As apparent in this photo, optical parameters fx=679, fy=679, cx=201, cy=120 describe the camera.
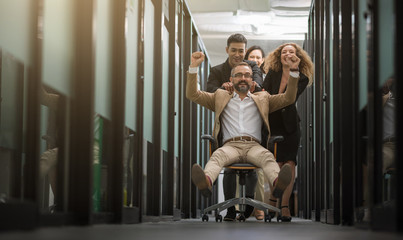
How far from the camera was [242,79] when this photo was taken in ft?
17.2

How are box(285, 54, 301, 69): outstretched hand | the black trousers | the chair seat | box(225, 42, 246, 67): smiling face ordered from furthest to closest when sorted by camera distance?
box(225, 42, 246, 67): smiling face, the black trousers, box(285, 54, 301, 69): outstretched hand, the chair seat

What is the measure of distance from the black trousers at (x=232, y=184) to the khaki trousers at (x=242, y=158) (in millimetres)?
293

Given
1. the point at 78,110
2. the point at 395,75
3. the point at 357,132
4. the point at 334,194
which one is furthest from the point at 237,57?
the point at 395,75

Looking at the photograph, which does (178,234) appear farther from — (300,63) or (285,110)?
(300,63)

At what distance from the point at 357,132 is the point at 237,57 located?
8.92ft

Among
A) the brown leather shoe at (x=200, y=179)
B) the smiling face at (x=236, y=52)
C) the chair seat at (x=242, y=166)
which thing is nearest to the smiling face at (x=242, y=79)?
the chair seat at (x=242, y=166)

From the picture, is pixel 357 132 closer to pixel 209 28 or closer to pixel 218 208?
pixel 218 208

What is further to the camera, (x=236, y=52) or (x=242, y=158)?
(x=236, y=52)

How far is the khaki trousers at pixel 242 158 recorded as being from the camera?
4.76 m

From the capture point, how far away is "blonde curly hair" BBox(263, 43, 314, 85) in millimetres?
5559

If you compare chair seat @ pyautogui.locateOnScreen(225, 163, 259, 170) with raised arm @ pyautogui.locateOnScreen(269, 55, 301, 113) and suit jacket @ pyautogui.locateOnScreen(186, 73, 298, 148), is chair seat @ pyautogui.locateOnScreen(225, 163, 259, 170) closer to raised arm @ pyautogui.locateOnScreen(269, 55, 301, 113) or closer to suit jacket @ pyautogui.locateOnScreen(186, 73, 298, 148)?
suit jacket @ pyautogui.locateOnScreen(186, 73, 298, 148)

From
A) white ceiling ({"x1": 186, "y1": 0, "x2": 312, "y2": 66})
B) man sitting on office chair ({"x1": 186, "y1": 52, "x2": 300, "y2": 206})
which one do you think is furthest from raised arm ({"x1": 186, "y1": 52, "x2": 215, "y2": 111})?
white ceiling ({"x1": 186, "y1": 0, "x2": 312, "y2": 66})

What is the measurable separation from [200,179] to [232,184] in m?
1.01

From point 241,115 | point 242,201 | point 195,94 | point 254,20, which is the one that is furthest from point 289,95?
point 254,20
